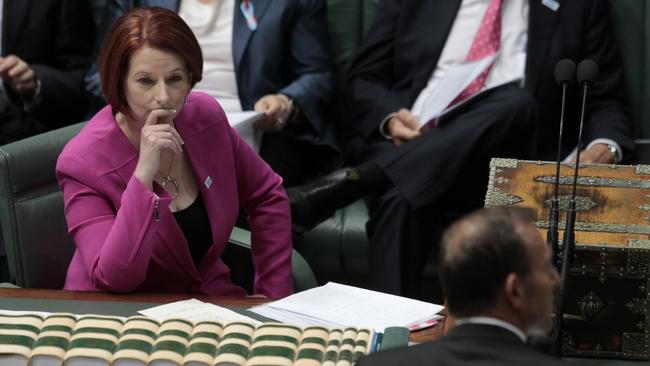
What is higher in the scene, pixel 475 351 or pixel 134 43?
pixel 134 43

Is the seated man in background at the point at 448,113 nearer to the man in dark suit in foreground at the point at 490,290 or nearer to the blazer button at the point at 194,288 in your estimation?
the blazer button at the point at 194,288

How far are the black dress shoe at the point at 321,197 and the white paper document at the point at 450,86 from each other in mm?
302

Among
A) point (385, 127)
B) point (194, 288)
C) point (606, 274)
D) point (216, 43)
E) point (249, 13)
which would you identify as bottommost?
point (194, 288)

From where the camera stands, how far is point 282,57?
3.93 meters

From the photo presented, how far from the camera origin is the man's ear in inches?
58.6

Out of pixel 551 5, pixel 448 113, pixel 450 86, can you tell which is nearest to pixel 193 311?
pixel 448 113

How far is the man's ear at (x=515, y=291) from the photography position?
149 centimetres

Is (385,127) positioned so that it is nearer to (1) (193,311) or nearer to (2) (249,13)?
(2) (249,13)

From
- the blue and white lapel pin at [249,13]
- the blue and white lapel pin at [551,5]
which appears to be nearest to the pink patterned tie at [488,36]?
the blue and white lapel pin at [551,5]

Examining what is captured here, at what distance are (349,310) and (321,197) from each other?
136cm

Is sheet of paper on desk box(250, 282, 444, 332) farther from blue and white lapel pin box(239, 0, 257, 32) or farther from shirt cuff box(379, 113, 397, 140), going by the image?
blue and white lapel pin box(239, 0, 257, 32)

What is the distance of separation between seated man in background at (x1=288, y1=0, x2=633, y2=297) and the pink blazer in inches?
27.9

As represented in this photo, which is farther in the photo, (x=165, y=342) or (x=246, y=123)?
(x=246, y=123)

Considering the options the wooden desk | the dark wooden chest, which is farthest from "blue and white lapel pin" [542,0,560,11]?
the wooden desk
